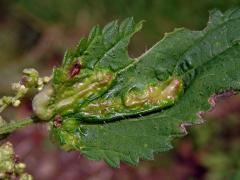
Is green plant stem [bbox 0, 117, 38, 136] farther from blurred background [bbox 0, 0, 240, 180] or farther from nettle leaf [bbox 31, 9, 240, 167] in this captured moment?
blurred background [bbox 0, 0, 240, 180]

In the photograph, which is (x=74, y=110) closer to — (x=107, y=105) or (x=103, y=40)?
(x=107, y=105)

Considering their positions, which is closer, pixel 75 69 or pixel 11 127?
pixel 11 127

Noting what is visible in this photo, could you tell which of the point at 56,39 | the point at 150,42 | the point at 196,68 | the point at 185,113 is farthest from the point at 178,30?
the point at 56,39

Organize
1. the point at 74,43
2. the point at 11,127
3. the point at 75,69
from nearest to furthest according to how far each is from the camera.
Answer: the point at 11,127
the point at 75,69
the point at 74,43

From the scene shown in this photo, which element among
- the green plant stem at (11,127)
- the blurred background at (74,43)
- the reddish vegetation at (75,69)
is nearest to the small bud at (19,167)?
the green plant stem at (11,127)

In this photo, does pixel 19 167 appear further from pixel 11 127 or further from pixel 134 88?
pixel 134 88

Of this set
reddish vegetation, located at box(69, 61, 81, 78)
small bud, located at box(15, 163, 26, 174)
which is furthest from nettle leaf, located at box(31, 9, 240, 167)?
small bud, located at box(15, 163, 26, 174)

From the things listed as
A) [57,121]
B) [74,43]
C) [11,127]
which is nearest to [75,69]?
[57,121]
